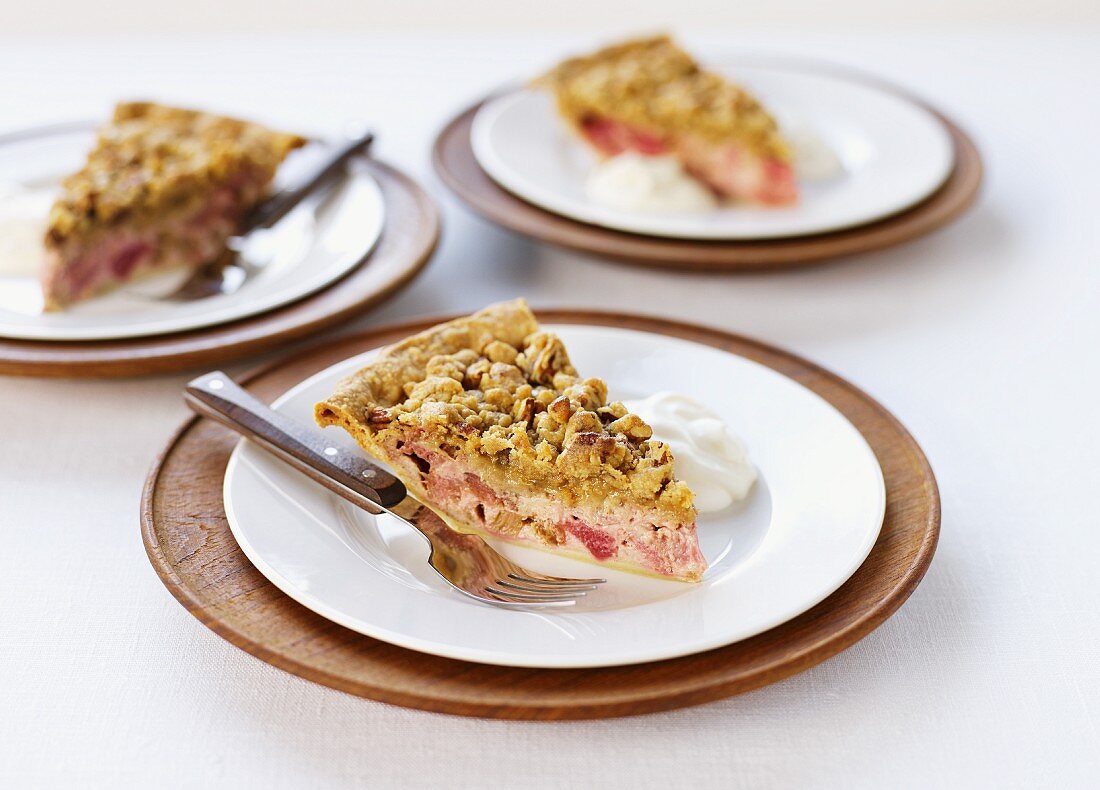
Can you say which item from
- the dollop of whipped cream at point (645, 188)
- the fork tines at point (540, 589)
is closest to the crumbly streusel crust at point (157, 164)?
the dollop of whipped cream at point (645, 188)

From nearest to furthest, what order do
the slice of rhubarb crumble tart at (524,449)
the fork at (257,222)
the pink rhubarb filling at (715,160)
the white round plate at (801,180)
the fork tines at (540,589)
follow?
the fork tines at (540,589)
the slice of rhubarb crumble tart at (524,449)
the fork at (257,222)
the white round plate at (801,180)
the pink rhubarb filling at (715,160)

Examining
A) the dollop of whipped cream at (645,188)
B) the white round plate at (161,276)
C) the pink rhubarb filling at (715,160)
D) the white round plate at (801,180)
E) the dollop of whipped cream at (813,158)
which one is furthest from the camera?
the dollop of whipped cream at (813,158)

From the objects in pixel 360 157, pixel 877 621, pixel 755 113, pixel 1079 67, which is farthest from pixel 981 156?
pixel 877 621

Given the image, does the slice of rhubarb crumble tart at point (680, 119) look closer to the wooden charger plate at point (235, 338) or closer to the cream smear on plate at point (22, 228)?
the wooden charger plate at point (235, 338)

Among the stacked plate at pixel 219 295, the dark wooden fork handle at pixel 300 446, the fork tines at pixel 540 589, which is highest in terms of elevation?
the dark wooden fork handle at pixel 300 446

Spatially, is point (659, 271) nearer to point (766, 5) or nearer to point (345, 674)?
point (345, 674)

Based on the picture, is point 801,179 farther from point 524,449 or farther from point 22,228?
point 22,228

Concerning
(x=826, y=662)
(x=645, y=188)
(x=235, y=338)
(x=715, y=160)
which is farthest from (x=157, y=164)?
(x=826, y=662)
